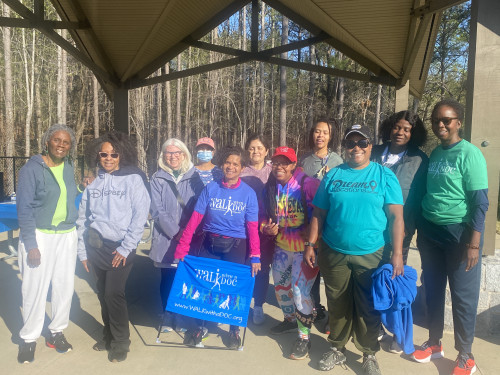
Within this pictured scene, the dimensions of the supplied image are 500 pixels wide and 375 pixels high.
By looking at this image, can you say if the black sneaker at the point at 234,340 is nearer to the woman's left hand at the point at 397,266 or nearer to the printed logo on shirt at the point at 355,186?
the woman's left hand at the point at 397,266

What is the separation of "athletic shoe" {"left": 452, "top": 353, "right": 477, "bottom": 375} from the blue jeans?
0.16ft

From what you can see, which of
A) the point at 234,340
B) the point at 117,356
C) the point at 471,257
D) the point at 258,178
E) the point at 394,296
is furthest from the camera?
the point at 258,178

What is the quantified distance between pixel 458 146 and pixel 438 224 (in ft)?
2.03

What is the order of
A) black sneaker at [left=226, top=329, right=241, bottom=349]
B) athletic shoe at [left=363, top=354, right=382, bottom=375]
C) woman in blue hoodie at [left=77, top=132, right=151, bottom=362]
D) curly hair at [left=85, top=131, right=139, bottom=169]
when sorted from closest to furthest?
athletic shoe at [left=363, top=354, right=382, bottom=375] → woman in blue hoodie at [left=77, top=132, right=151, bottom=362] → curly hair at [left=85, top=131, right=139, bottom=169] → black sneaker at [left=226, top=329, right=241, bottom=349]

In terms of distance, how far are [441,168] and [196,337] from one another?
8.26 ft

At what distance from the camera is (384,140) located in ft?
12.0

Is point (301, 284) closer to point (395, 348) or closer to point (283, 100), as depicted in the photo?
point (395, 348)

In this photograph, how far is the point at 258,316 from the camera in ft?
13.2

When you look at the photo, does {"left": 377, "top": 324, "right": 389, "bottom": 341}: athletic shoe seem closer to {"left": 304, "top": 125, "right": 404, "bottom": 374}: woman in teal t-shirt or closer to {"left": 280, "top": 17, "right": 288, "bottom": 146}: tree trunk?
{"left": 304, "top": 125, "right": 404, "bottom": 374}: woman in teal t-shirt

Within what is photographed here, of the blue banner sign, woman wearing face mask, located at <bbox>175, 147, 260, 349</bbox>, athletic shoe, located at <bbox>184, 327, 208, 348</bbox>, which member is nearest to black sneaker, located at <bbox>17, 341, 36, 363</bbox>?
the blue banner sign

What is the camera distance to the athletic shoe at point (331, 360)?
10.3 feet

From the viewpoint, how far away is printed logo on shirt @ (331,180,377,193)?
281cm

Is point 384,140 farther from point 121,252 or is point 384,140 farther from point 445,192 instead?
point 121,252

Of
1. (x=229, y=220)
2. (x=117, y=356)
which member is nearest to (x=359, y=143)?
(x=229, y=220)
